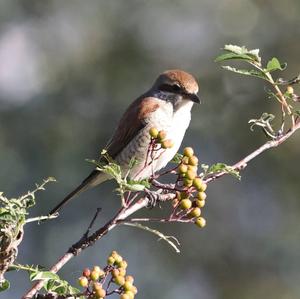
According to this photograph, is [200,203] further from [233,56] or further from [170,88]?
[170,88]

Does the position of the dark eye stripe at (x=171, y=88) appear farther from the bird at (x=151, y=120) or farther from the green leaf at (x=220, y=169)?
the green leaf at (x=220, y=169)

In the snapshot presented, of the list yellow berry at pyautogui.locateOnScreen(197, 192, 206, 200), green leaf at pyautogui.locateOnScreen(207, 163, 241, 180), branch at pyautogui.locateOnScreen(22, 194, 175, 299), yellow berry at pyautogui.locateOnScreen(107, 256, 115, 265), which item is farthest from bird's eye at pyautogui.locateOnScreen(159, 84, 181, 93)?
yellow berry at pyautogui.locateOnScreen(107, 256, 115, 265)

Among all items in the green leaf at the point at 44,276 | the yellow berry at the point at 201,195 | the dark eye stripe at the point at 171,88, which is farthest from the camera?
the dark eye stripe at the point at 171,88

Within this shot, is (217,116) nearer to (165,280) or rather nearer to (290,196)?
(290,196)

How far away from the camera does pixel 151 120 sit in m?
4.11

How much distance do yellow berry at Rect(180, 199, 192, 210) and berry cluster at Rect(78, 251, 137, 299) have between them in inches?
11.2

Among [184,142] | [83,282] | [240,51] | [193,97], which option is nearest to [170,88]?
[193,97]

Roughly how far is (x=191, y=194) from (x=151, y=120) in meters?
1.89

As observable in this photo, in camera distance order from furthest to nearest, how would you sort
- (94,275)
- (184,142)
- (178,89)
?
(184,142), (178,89), (94,275)

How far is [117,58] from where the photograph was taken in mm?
8969

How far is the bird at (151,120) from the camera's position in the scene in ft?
13.2

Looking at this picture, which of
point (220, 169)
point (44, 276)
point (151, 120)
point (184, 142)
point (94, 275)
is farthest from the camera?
point (184, 142)

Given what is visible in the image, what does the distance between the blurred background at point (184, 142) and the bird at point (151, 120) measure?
11.8 ft

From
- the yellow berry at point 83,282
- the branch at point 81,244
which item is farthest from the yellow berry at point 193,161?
the yellow berry at point 83,282
